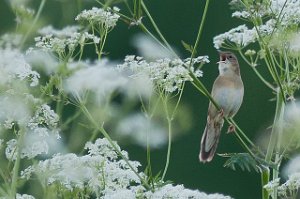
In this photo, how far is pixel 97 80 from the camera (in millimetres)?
3484

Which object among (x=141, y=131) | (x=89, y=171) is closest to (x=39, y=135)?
(x=89, y=171)

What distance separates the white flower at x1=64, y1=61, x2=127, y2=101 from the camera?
349 centimetres

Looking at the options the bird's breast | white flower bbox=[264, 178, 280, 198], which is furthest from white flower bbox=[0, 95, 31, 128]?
the bird's breast

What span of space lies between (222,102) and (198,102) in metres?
5.51

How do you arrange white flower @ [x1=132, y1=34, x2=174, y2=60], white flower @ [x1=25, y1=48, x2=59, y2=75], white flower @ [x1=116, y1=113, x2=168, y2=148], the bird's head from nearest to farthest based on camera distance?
white flower @ [x1=25, y1=48, x2=59, y2=75], white flower @ [x1=116, y1=113, x2=168, y2=148], white flower @ [x1=132, y1=34, x2=174, y2=60], the bird's head

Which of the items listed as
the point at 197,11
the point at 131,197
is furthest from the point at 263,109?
the point at 131,197

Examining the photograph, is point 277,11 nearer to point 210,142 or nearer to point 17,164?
point 210,142

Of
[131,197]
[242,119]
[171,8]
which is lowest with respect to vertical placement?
[242,119]

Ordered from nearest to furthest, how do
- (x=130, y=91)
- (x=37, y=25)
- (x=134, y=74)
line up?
(x=37, y=25)
(x=130, y=91)
(x=134, y=74)

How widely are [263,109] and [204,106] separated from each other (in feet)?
2.03

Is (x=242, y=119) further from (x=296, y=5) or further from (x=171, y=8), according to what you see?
(x=296, y=5)

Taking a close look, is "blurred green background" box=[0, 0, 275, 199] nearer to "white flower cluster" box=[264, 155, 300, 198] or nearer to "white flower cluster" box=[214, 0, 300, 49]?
"white flower cluster" box=[214, 0, 300, 49]

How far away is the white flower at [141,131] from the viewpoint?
368 cm

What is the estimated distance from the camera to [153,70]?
12.9 feet
